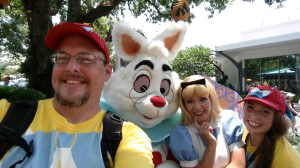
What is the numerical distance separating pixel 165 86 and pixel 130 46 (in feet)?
1.86

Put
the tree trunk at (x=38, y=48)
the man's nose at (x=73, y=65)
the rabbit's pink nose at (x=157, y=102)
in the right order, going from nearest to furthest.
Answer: the man's nose at (x=73, y=65), the rabbit's pink nose at (x=157, y=102), the tree trunk at (x=38, y=48)

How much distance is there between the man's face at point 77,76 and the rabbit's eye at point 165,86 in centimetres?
79

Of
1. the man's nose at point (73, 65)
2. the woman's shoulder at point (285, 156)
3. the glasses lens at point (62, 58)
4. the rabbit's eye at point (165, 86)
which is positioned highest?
the glasses lens at point (62, 58)

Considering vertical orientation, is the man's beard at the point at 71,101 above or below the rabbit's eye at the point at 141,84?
below

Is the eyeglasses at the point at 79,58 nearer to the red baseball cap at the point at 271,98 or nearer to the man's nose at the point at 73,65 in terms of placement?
the man's nose at the point at 73,65

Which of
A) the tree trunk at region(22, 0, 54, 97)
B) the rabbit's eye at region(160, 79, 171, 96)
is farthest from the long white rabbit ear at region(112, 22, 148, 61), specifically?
the tree trunk at region(22, 0, 54, 97)

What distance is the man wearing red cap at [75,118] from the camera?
4.01 ft

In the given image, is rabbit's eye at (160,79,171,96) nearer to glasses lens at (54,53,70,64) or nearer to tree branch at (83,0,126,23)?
glasses lens at (54,53,70,64)

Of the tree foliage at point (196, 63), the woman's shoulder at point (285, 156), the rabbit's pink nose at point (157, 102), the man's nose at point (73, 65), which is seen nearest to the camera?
the man's nose at point (73, 65)

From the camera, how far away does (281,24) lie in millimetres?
16125

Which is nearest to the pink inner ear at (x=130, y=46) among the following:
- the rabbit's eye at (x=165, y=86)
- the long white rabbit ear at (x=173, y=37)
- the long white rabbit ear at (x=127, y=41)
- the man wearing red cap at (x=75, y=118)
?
the long white rabbit ear at (x=127, y=41)

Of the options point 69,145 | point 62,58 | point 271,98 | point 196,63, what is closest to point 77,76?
point 62,58

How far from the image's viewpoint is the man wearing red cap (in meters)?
1.22

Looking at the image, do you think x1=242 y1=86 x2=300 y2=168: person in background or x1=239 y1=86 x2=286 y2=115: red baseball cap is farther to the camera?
x1=239 y1=86 x2=286 y2=115: red baseball cap
